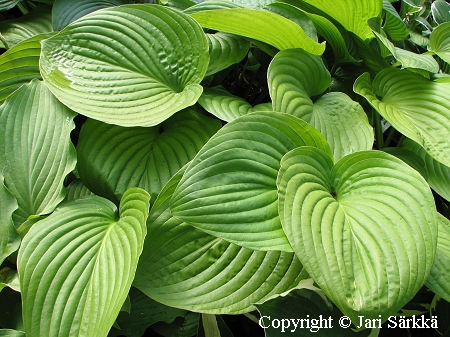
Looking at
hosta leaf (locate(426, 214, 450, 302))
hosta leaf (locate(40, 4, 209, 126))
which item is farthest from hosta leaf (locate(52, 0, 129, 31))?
hosta leaf (locate(426, 214, 450, 302))

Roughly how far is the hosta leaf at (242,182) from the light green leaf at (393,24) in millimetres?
632

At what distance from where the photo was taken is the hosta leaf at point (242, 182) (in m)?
0.62

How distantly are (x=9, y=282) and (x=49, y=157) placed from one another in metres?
0.26

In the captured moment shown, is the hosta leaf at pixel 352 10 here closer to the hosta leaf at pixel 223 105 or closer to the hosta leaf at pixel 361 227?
the hosta leaf at pixel 223 105

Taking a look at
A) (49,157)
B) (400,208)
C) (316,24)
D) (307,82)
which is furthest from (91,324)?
(316,24)

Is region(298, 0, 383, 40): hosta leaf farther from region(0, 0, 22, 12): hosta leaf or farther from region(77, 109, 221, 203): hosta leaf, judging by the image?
region(0, 0, 22, 12): hosta leaf

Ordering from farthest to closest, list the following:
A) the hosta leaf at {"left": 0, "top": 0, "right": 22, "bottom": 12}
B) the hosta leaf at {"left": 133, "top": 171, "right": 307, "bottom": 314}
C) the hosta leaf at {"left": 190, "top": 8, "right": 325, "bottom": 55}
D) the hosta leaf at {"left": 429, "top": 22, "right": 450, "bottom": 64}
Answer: the hosta leaf at {"left": 0, "top": 0, "right": 22, "bottom": 12}, the hosta leaf at {"left": 429, "top": 22, "right": 450, "bottom": 64}, the hosta leaf at {"left": 190, "top": 8, "right": 325, "bottom": 55}, the hosta leaf at {"left": 133, "top": 171, "right": 307, "bottom": 314}

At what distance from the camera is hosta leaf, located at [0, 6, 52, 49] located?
3.77 ft

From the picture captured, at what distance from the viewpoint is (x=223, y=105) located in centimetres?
89

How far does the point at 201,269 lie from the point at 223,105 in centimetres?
38

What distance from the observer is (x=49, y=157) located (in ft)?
2.67

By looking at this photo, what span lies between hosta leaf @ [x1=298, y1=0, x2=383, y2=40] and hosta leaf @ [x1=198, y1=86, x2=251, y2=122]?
1.12ft

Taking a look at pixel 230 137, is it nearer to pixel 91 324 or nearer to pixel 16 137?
pixel 91 324

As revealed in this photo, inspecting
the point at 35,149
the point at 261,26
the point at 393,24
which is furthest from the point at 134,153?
the point at 393,24
